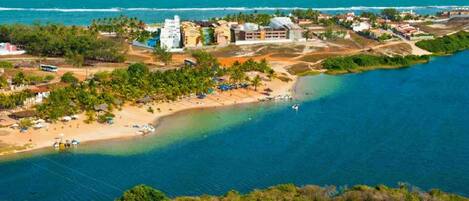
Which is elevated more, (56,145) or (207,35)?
(207,35)

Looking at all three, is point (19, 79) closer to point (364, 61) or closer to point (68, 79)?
point (68, 79)

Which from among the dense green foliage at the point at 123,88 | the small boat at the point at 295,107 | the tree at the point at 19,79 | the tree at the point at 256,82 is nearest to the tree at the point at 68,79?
the dense green foliage at the point at 123,88

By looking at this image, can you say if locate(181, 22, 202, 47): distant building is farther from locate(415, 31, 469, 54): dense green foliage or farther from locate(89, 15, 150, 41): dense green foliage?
locate(415, 31, 469, 54): dense green foliage

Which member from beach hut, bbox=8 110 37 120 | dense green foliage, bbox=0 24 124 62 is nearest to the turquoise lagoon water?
beach hut, bbox=8 110 37 120

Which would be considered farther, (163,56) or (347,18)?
(347,18)

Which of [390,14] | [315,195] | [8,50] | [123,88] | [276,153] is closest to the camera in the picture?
[315,195]

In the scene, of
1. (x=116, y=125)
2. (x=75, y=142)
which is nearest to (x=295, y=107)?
(x=116, y=125)
